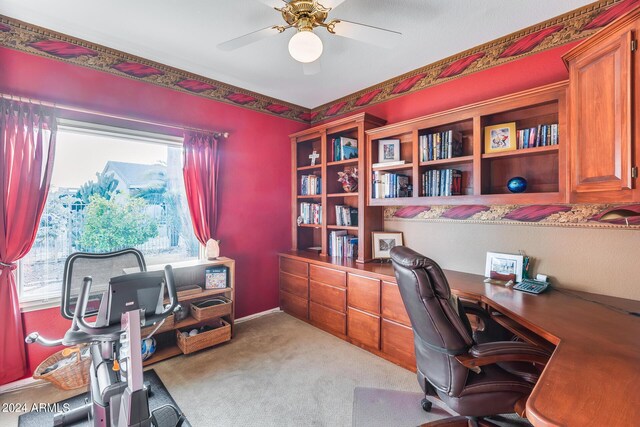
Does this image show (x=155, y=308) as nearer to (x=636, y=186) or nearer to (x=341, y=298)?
(x=341, y=298)

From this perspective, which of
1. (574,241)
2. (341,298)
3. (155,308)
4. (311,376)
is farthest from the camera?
(341,298)

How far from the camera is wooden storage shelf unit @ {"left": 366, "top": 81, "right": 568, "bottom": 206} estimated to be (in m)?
2.00

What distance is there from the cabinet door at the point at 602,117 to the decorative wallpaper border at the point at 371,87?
464 millimetres

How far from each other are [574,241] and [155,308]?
109 inches

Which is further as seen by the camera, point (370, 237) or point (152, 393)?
point (370, 237)

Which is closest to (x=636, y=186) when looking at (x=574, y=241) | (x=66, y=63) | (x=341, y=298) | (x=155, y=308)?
(x=574, y=241)

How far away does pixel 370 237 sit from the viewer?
3.10 meters

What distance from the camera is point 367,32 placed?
180 centimetres

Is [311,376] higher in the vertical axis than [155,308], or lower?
lower

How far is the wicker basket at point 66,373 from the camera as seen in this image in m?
2.07

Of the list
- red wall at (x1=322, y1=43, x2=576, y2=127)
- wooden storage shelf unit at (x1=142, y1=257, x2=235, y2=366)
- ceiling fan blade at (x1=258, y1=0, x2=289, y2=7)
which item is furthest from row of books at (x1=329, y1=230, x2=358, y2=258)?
ceiling fan blade at (x1=258, y1=0, x2=289, y2=7)

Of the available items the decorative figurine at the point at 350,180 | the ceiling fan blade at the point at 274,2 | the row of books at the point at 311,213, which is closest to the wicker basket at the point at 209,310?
the row of books at the point at 311,213

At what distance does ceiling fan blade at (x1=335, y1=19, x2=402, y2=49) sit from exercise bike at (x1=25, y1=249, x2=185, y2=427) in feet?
5.66

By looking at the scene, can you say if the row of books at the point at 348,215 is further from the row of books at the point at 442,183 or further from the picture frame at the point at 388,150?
the row of books at the point at 442,183
